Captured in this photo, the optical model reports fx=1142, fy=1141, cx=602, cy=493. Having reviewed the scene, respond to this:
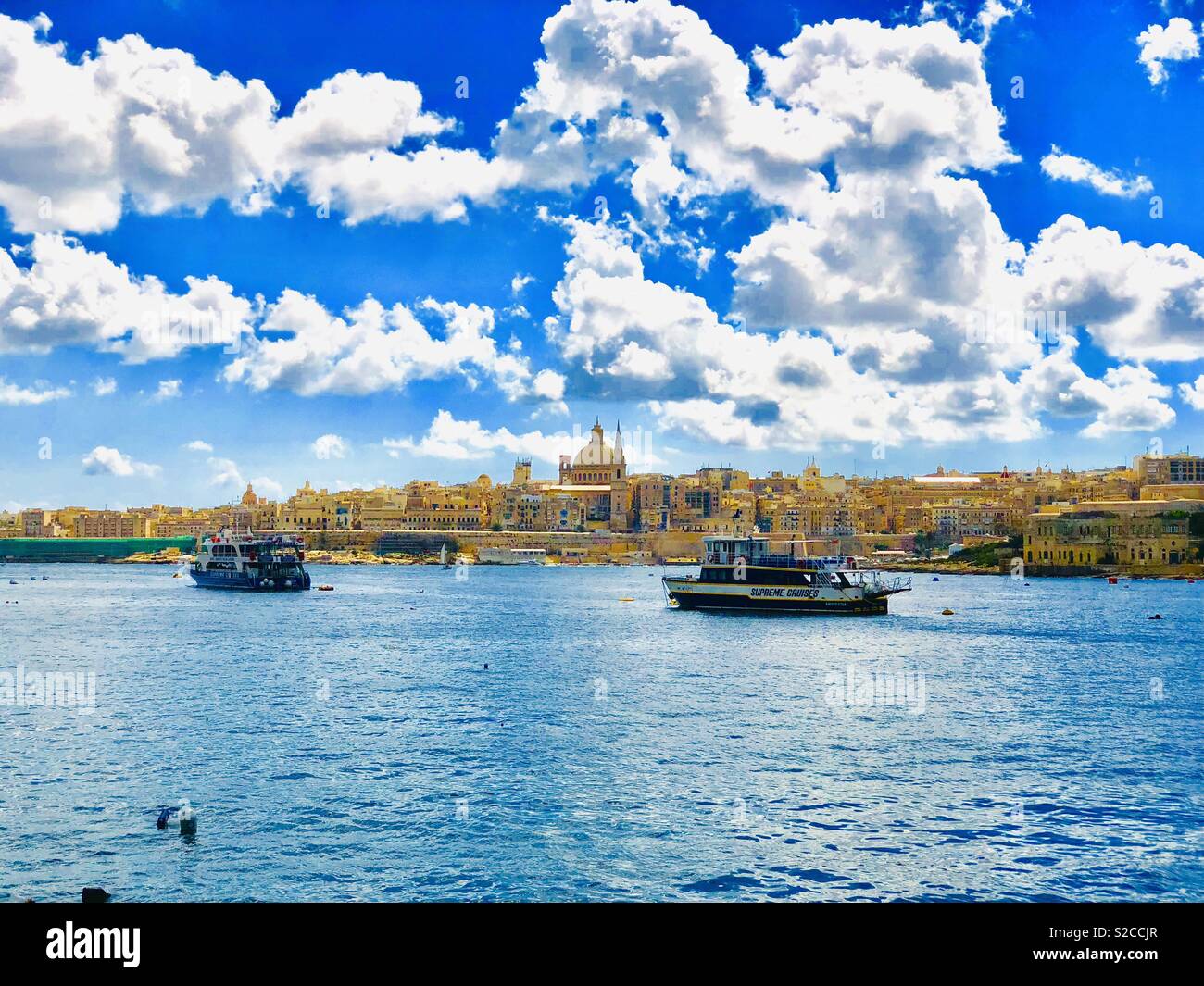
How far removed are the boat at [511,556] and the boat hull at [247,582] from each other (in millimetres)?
55763

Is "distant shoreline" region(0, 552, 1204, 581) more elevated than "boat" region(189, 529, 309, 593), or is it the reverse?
"boat" region(189, 529, 309, 593)

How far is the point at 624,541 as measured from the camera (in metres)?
131

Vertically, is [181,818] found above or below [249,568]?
below

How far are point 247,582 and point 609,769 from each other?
2094 inches

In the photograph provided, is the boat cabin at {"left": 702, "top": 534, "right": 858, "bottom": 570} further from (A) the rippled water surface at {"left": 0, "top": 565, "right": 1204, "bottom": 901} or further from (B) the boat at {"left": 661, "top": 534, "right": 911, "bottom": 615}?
(A) the rippled water surface at {"left": 0, "top": 565, "right": 1204, "bottom": 901}

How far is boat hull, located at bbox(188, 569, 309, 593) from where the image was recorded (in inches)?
2579

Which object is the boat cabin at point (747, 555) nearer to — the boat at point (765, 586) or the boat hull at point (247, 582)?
the boat at point (765, 586)

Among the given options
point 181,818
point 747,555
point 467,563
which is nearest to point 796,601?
point 747,555

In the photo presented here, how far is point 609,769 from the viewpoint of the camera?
16.7 meters

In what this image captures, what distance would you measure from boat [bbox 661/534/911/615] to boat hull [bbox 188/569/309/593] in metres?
26.2

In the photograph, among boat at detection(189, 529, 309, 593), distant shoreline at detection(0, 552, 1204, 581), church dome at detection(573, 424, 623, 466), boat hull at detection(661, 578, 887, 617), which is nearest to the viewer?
boat hull at detection(661, 578, 887, 617)

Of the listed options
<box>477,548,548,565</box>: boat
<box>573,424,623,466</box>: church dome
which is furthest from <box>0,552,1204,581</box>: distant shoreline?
<box>573,424,623,466</box>: church dome

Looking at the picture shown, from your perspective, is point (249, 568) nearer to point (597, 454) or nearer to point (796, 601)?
point (796, 601)
